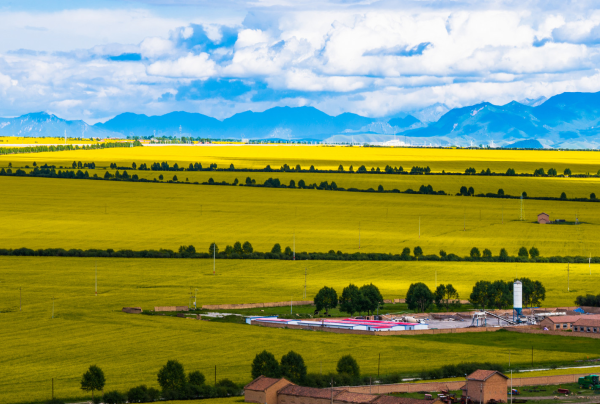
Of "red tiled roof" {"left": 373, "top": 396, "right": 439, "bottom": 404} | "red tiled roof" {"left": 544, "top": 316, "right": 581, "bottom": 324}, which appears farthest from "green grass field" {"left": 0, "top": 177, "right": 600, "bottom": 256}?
"red tiled roof" {"left": 373, "top": 396, "right": 439, "bottom": 404}

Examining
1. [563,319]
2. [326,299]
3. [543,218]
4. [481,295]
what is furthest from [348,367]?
[543,218]

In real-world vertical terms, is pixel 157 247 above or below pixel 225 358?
above

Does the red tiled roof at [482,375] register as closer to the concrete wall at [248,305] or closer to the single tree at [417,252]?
the concrete wall at [248,305]

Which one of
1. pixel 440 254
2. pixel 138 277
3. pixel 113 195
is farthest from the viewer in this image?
pixel 113 195

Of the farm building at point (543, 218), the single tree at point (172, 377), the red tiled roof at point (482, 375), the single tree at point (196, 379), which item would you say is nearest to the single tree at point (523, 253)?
the farm building at point (543, 218)

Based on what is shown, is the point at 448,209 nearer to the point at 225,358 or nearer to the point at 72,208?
the point at 72,208

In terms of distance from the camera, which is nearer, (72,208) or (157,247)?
(157,247)

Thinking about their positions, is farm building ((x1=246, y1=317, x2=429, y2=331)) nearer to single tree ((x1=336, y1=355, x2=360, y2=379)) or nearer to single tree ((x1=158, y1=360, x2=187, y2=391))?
single tree ((x1=336, y1=355, x2=360, y2=379))

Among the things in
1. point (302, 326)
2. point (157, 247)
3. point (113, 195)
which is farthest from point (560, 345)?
point (113, 195)
